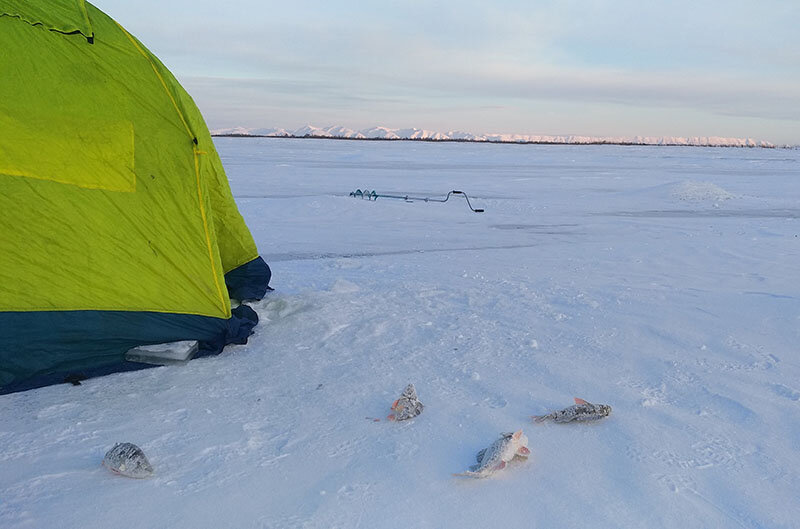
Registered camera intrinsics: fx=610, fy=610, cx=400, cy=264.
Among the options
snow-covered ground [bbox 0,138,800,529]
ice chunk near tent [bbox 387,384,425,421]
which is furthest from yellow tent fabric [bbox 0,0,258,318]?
ice chunk near tent [bbox 387,384,425,421]

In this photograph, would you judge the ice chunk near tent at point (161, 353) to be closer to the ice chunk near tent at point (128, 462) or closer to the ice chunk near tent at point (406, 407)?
the ice chunk near tent at point (128, 462)

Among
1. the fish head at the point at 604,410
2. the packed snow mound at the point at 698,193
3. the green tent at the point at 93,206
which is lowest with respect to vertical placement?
the packed snow mound at the point at 698,193

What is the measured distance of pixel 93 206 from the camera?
375 centimetres

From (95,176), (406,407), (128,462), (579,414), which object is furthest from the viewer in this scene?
(95,176)

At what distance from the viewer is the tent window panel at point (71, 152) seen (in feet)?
11.6

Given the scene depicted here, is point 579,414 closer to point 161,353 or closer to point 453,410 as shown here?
Result: point 453,410

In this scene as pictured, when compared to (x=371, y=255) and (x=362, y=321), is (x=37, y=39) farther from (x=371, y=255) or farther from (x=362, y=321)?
(x=371, y=255)

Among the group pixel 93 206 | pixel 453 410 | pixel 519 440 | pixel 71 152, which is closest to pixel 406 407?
pixel 453 410

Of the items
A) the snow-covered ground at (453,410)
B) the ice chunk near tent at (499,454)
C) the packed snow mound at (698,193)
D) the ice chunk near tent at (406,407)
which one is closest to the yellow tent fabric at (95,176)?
the snow-covered ground at (453,410)

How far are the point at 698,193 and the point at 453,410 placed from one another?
13096 millimetres

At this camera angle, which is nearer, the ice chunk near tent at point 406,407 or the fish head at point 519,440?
the fish head at point 519,440

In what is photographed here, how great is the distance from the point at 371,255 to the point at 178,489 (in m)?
5.30

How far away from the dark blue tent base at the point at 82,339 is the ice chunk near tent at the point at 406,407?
1452 mm

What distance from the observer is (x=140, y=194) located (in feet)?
13.0
